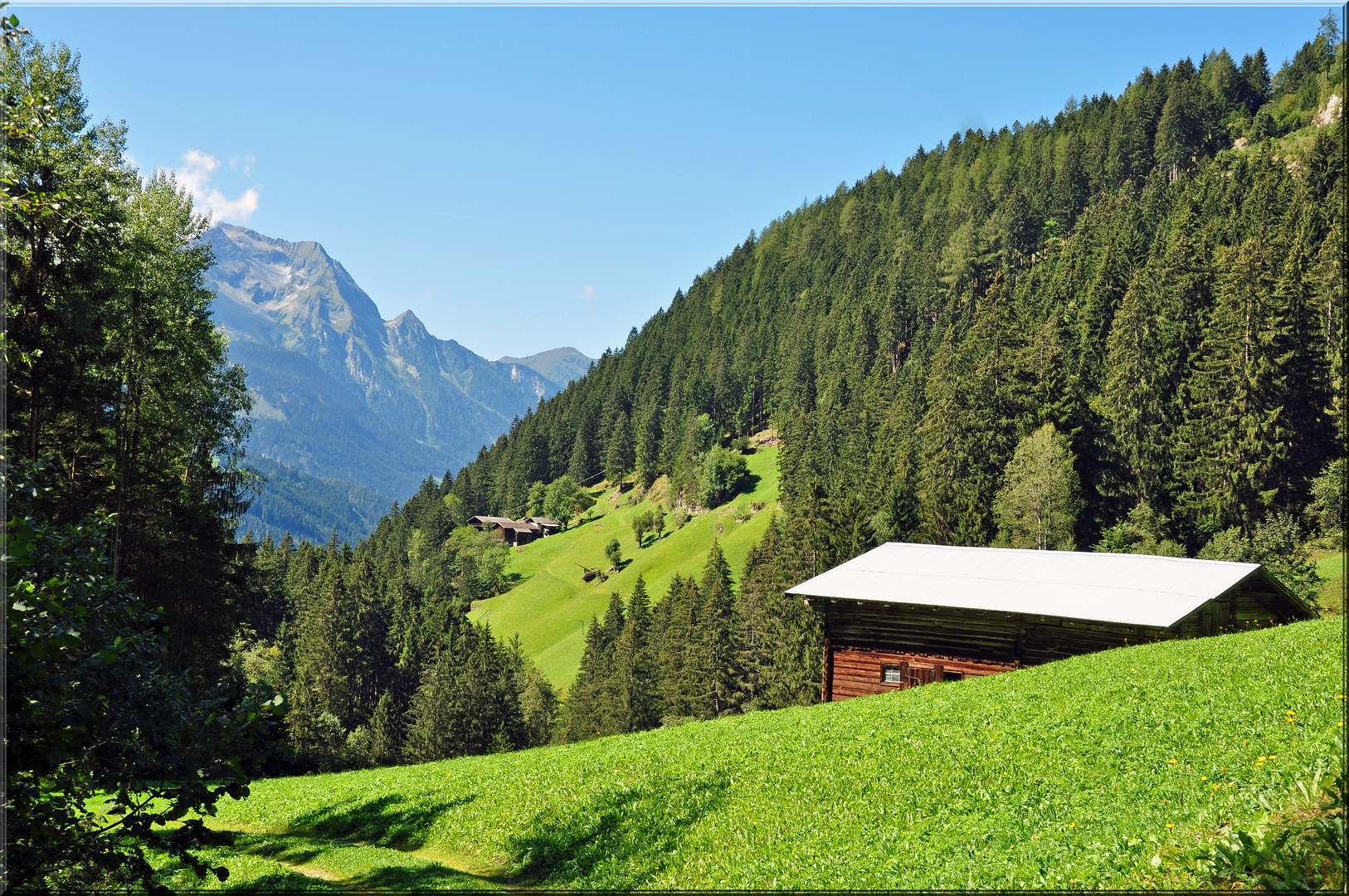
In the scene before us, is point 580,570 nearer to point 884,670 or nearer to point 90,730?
point 884,670

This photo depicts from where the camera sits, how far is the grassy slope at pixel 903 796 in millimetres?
9930

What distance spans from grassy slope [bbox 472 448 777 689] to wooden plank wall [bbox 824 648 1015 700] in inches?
2661

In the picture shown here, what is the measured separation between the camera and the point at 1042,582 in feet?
99.7

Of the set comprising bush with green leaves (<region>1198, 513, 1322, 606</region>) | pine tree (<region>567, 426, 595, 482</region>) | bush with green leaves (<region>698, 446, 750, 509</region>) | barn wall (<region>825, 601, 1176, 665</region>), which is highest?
pine tree (<region>567, 426, 595, 482</region>)

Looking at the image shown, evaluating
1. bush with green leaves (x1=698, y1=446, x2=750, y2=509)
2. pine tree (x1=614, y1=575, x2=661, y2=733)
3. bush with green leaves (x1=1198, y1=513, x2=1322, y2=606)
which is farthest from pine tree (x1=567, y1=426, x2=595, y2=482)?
bush with green leaves (x1=1198, y1=513, x2=1322, y2=606)

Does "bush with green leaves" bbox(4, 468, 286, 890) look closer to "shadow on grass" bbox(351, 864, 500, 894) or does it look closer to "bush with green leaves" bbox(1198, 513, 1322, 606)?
"shadow on grass" bbox(351, 864, 500, 894)

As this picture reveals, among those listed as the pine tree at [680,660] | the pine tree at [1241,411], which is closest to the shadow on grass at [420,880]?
the pine tree at [680,660]

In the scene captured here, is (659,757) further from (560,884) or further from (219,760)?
(219,760)

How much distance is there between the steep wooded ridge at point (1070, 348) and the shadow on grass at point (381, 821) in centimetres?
1826

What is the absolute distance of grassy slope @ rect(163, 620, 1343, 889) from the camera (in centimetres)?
993

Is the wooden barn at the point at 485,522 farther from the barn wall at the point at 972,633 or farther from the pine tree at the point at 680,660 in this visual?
the barn wall at the point at 972,633

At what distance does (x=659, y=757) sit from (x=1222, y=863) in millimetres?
12577

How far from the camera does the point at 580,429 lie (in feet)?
601

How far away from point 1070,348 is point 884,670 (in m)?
73.9
